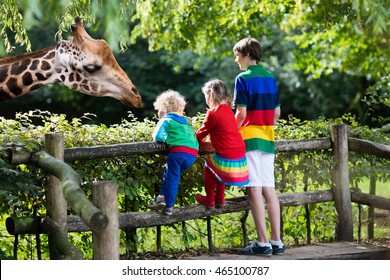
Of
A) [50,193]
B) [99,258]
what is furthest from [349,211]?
[99,258]

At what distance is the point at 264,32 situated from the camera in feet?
39.2

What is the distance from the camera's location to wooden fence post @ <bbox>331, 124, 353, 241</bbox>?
241 inches

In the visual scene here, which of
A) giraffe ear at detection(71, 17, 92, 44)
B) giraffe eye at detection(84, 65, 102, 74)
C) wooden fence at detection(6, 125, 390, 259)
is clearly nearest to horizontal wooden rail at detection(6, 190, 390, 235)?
wooden fence at detection(6, 125, 390, 259)

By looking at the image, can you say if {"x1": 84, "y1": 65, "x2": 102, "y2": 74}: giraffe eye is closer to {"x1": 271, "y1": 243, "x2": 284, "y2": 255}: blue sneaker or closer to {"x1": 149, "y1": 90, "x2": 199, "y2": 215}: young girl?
{"x1": 149, "y1": 90, "x2": 199, "y2": 215}: young girl

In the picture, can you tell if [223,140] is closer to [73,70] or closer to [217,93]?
[217,93]

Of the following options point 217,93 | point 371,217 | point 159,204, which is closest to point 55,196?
point 159,204

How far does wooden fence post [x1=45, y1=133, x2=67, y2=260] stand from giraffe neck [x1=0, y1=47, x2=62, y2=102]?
98 cm

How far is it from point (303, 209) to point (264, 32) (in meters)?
5.88

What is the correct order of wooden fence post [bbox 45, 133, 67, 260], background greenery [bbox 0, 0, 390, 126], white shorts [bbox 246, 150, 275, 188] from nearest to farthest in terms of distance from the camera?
1. wooden fence post [bbox 45, 133, 67, 260]
2. white shorts [bbox 246, 150, 275, 188]
3. background greenery [bbox 0, 0, 390, 126]

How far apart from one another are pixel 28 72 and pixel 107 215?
250 cm

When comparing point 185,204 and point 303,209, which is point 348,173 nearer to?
point 303,209

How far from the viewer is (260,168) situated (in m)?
5.26
